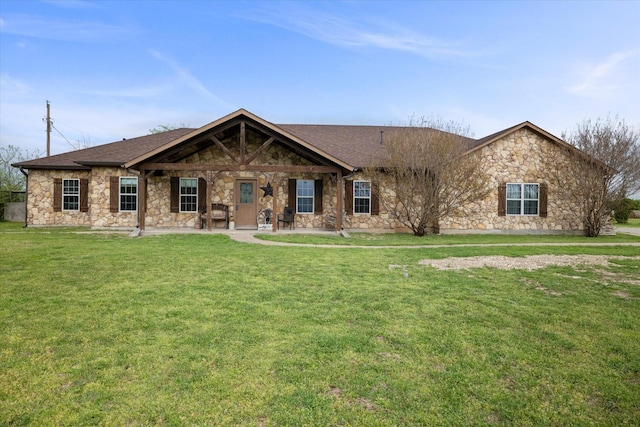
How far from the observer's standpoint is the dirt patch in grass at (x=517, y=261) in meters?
8.37

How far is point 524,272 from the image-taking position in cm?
763

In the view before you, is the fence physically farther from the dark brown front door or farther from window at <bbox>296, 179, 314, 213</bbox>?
window at <bbox>296, 179, 314, 213</bbox>

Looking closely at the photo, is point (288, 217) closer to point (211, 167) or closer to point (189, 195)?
point (211, 167)

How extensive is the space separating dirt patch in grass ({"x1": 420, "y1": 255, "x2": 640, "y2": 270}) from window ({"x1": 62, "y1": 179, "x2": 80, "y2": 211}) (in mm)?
17307

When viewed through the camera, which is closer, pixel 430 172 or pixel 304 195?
pixel 430 172

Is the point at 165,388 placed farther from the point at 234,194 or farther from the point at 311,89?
the point at 311,89

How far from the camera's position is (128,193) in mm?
17344

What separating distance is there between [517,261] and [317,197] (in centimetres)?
993

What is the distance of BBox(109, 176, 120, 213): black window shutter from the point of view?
17109 mm

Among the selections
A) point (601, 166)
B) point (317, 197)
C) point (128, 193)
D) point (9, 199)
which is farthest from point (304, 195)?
point (9, 199)

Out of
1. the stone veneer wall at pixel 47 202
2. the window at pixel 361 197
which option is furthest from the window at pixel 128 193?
the window at pixel 361 197

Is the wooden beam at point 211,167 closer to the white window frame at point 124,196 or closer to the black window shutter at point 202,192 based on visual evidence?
the black window shutter at point 202,192

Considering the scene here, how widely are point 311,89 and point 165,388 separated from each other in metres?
23.2

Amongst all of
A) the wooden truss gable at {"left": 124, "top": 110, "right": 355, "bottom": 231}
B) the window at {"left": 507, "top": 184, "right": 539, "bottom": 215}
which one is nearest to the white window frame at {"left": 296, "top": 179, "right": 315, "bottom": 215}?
the wooden truss gable at {"left": 124, "top": 110, "right": 355, "bottom": 231}
